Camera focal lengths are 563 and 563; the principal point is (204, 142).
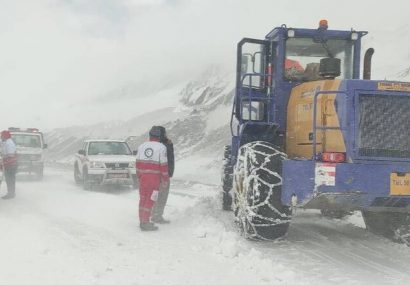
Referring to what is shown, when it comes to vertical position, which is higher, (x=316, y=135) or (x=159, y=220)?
(x=316, y=135)

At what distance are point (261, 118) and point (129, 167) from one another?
8213 mm

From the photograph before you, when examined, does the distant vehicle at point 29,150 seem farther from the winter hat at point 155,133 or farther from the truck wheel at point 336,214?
the truck wheel at point 336,214

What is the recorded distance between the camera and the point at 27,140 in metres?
22.6

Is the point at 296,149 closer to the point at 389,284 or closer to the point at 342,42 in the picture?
the point at 342,42

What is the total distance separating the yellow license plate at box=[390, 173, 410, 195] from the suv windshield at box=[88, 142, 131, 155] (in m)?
12.1

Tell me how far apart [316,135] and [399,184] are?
1.27 metres

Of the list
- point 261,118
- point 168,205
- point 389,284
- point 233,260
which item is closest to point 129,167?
point 168,205

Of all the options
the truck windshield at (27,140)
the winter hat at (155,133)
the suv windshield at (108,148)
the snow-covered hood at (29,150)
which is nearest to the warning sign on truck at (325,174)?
the winter hat at (155,133)

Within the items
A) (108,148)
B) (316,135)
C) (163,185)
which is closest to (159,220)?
(163,185)

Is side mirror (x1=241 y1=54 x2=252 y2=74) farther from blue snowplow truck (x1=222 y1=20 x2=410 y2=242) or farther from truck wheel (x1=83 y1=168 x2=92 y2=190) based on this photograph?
truck wheel (x1=83 y1=168 x2=92 y2=190)

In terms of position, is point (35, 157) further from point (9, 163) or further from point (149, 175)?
point (149, 175)

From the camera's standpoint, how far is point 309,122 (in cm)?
804

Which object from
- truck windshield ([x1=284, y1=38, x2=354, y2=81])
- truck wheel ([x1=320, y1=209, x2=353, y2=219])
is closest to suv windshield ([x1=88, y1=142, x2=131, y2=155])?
truck wheel ([x1=320, y1=209, x2=353, y2=219])

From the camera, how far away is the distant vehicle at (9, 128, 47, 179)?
21.6 metres
